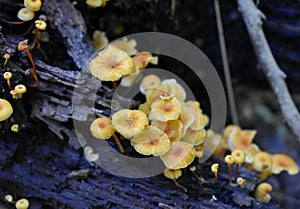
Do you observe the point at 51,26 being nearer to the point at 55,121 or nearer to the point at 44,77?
the point at 44,77

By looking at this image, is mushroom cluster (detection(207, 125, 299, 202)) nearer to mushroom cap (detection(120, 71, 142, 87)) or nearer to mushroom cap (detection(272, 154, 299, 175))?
mushroom cap (detection(272, 154, 299, 175))

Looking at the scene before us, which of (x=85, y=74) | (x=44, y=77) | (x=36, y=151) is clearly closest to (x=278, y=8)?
(x=85, y=74)

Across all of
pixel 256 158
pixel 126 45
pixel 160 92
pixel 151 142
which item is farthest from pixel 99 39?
pixel 256 158

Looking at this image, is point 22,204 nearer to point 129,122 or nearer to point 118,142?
point 118,142

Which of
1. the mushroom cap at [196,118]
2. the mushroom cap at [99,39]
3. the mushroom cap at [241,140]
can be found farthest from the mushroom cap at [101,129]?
the mushroom cap at [241,140]

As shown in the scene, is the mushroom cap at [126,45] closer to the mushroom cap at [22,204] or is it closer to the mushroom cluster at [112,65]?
the mushroom cluster at [112,65]

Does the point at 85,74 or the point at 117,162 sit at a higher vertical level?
A: the point at 85,74

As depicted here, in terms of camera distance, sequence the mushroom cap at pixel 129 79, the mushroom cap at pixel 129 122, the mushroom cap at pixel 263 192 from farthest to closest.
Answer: the mushroom cap at pixel 129 79
the mushroom cap at pixel 263 192
the mushroom cap at pixel 129 122
